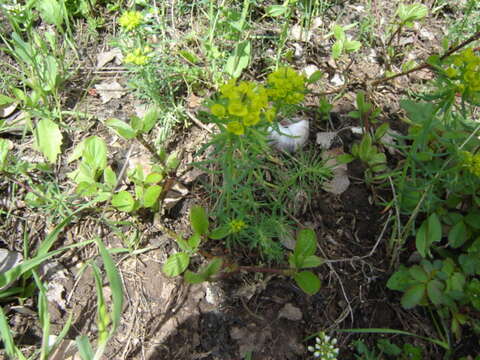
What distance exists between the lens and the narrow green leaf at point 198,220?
1.84 meters

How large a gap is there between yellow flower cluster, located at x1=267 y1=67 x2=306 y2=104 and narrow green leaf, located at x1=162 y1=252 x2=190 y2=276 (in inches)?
35.4

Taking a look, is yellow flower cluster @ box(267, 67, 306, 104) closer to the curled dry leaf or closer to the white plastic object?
the white plastic object

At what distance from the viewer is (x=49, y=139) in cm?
216

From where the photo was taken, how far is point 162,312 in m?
1.85

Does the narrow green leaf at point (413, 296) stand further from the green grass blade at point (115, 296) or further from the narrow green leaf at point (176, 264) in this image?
the green grass blade at point (115, 296)

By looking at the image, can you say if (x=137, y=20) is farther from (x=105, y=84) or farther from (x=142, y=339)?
(x=142, y=339)

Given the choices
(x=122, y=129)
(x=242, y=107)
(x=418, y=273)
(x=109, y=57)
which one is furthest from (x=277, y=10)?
(x=418, y=273)

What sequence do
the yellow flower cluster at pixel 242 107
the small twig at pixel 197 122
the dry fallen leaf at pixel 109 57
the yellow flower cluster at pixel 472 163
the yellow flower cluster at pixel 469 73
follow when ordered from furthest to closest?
the dry fallen leaf at pixel 109 57 < the small twig at pixel 197 122 < the yellow flower cluster at pixel 472 163 < the yellow flower cluster at pixel 469 73 < the yellow flower cluster at pixel 242 107

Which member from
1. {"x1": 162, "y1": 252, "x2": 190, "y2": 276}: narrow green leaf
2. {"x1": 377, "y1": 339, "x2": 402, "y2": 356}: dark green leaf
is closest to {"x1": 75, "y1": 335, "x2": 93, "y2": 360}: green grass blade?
{"x1": 162, "y1": 252, "x2": 190, "y2": 276}: narrow green leaf

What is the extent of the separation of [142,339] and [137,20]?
1.66m

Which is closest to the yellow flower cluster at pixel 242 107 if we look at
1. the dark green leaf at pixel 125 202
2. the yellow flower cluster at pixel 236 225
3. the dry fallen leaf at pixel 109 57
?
the yellow flower cluster at pixel 236 225

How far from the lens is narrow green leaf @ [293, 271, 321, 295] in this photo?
1787 millimetres

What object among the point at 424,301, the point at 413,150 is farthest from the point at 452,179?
the point at 424,301

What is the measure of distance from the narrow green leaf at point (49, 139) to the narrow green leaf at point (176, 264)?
960mm
